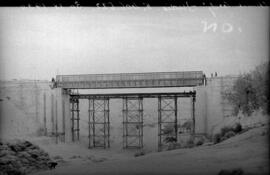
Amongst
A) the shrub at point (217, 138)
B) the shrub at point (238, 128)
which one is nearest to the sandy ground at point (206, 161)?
the shrub at point (217, 138)

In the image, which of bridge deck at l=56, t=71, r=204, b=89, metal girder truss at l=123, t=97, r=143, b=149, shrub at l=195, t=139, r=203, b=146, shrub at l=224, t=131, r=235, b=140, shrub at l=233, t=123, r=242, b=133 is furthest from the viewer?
metal girder truss at l=123, t=97, r=143, b=149

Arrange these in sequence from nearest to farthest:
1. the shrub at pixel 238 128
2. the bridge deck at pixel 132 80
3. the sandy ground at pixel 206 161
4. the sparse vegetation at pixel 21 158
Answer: the sandy ground at pixel 206 161
the sparse vegetation at pixel 21 158
the shrub at pixel 238 128
the bridge deck at pixel 132 80

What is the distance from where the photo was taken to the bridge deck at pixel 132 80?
1444 cm

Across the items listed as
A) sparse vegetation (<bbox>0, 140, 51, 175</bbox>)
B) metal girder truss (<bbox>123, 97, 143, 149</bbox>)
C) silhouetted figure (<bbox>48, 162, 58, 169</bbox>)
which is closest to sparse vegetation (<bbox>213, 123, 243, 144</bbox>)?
metal girder truss (<bbox>123, 97, 143, 149</bbox>)

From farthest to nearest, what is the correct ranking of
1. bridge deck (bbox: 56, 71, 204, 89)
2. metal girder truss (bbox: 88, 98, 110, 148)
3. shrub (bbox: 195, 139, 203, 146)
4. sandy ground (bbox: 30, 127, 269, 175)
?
metal girder truss (bbox: 88, 98, 110, 148) < shrub (bbox: 195, 139, 203, 146) < bridge deck (bbox: 56, 71, 204, 89) < sandy ground (bbox: 30, 127, 269, 175)

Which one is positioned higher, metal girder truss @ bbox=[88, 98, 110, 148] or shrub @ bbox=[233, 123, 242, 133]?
shrub @ bbox=[233, 123, 242, 133]

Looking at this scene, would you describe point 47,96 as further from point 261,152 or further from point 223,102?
point 261,152

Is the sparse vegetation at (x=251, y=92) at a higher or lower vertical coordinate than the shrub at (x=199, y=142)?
higher

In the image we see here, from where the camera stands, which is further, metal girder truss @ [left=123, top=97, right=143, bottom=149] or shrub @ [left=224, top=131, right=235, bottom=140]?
metal girder truss @ [left=123, top=97, right=143, bottom=149]

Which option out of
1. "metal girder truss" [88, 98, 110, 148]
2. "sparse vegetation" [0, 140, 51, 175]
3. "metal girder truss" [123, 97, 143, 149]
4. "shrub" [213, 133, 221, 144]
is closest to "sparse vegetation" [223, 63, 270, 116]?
"shrub" [213, 133, 221, 144]

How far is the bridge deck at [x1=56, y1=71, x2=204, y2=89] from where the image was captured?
47.4 ft

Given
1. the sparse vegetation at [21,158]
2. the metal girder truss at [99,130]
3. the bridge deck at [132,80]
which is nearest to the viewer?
the sparse vegetation at [21,158]

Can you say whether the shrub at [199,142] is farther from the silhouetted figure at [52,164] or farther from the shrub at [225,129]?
the silhouetted figure at [52,164]

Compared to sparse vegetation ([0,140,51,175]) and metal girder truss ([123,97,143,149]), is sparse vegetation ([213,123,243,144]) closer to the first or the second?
metal girder truss ([123,97,143,149])
